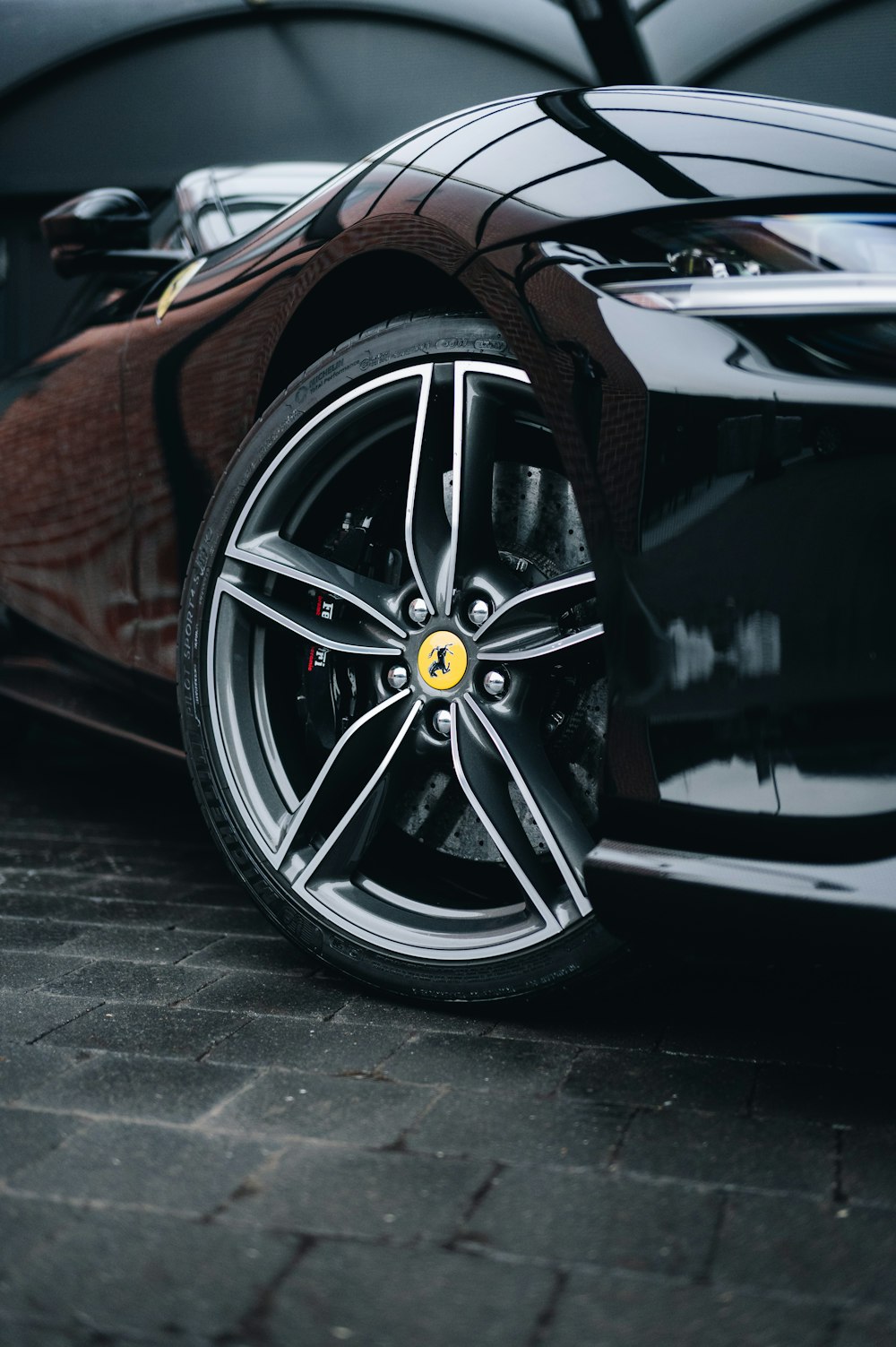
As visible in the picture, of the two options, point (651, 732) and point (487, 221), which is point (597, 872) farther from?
point (487, 221)

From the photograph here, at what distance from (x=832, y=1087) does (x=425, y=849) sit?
701mm

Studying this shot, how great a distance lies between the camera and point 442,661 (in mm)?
1815

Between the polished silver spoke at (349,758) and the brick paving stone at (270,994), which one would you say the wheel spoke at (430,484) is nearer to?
the polished silver spoke at (349,758)

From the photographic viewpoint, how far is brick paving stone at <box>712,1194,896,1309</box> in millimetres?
1153

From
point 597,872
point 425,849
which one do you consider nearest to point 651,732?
point 597,872

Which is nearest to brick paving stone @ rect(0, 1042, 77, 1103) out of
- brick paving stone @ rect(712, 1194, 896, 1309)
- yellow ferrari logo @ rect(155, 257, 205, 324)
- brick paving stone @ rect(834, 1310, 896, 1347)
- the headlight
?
brick paving stone @ rect(712, 1194, 896, 1309)

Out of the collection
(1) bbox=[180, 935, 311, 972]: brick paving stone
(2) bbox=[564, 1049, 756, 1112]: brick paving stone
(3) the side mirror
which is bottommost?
(2) bbox=[564, 1049, 756, 1112]: brick paving stone

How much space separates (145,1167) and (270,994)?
1.91 feet

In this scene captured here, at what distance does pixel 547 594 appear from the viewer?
1.70 metres

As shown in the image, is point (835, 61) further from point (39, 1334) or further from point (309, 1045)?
point (39, 1334)

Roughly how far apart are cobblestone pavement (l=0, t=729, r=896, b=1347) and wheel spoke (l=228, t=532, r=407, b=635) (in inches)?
22.1

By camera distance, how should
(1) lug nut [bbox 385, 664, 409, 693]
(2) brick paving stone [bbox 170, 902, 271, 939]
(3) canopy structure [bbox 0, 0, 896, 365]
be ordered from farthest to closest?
(3) canopy structure [bbox 0, 0, 896, 365], (2) brick paving stone [bbox 170, 902, 271, 939], (1) lug nut [bbox 385, 664, 409, 693]

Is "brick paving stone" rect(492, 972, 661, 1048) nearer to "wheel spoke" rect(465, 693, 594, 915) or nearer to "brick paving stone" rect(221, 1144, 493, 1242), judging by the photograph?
"wheel spoke" rect(465, 693, 594, 915)

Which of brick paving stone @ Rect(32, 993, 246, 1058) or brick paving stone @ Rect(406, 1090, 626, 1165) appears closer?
brick paving stone @ Rect(406, 1090, 626, 1165)
